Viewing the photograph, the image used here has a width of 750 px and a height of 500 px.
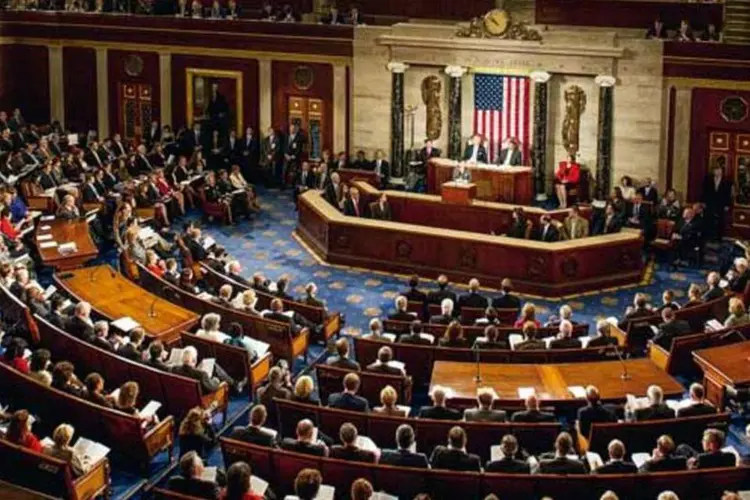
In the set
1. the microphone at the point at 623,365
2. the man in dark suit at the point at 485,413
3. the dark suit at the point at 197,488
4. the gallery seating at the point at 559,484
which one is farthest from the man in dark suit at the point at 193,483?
the microphone at the point at 623,365

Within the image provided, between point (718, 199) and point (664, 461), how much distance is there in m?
13.4

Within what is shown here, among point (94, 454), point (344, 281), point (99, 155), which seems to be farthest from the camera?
point (99, 155)

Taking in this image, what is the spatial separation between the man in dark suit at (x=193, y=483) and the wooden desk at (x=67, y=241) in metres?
10.4

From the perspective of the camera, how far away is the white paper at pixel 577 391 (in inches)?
533

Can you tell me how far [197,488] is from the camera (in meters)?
10.6

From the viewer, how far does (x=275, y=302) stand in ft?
53.9

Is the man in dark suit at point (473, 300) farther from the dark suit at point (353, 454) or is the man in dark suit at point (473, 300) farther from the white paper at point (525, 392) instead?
the dark suit at point (353, 454)

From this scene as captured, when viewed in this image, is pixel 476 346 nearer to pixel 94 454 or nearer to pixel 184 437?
pixel 184 437

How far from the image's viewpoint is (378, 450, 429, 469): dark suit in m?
11.3

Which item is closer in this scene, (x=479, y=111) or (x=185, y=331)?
(x=185, y=331)

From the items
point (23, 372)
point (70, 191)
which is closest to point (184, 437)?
point (23, 372)

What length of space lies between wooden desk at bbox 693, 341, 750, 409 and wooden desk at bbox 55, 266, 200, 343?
6666 millimetres

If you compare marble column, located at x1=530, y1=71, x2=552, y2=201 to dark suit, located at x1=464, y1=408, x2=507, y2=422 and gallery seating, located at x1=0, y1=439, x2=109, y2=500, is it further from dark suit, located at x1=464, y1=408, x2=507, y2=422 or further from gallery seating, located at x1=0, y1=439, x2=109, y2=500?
gallery seating, located at x1=0, y1=439, x2=109, y2=500

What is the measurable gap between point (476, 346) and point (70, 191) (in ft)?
35.0
